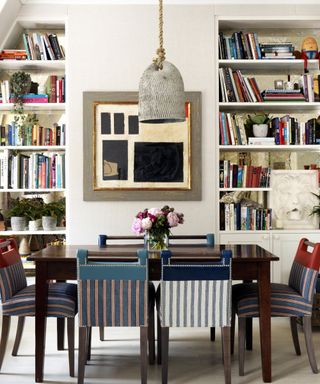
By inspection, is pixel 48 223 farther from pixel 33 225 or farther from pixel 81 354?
pixel 81 354

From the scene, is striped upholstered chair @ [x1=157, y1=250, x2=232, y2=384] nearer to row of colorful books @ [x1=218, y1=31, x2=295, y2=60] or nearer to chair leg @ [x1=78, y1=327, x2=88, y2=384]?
chair leg @ [x1=78, y1=327, x2=88, y2=384]

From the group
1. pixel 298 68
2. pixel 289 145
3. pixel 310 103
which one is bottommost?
pixel 289 145

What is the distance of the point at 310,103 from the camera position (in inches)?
234

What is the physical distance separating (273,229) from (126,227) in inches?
55.1

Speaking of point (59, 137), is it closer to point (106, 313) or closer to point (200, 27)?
point (200, 27)

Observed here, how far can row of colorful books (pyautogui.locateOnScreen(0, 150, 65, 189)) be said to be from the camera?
6.01 m

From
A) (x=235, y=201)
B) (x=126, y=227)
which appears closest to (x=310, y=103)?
(x=235, y=201)

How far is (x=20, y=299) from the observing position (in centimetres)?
416

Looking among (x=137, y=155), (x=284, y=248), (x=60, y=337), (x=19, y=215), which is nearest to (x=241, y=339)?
(x=60, y=337)

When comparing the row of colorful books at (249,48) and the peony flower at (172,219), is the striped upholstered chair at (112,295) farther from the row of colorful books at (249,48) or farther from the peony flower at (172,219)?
the row of colorful books at (249,48)

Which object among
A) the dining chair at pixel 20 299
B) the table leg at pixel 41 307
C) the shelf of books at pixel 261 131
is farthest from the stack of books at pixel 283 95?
the table leg at pixel 41 307

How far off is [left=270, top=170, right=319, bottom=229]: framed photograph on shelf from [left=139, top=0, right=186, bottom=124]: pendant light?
2.32 metres

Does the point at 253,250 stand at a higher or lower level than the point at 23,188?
lower

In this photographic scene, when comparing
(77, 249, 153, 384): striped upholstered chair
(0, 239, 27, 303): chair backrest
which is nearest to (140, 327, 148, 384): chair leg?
(77, 249, 153, 384): striped upholstered chair
